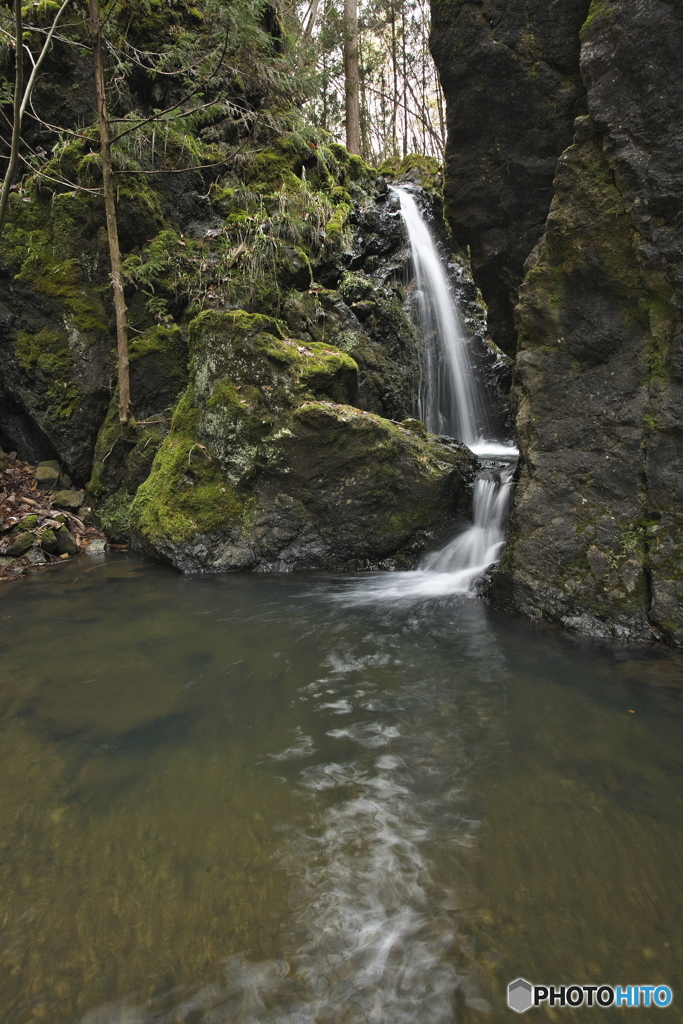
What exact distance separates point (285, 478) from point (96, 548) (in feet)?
9.60

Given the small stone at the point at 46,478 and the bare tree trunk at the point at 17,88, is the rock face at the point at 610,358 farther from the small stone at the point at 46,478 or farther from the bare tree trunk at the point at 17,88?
the small stone at the point at 46,478

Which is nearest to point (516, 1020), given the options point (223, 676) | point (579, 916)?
point (579, 916)

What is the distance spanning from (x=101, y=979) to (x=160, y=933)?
0.71 ft

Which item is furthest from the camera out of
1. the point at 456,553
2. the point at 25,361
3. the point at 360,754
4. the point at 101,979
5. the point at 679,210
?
the point at 25,361

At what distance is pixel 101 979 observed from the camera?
1.80 m

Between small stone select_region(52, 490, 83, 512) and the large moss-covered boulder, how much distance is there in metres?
1.52

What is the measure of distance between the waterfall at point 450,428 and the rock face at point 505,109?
8.76 ft

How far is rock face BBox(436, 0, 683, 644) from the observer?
4.31 m

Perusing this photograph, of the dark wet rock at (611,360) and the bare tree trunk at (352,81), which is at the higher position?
the bare tree trunk at (352,81)

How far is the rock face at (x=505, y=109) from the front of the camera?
202 inches

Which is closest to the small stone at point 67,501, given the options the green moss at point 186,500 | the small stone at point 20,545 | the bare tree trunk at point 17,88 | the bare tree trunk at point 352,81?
the small stone at point 20,545

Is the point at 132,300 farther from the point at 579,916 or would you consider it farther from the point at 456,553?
the point at 579,916

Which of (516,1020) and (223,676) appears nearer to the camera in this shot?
(516,1020)

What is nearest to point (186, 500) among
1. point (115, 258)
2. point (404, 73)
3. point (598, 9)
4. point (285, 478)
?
point (285, 478)
